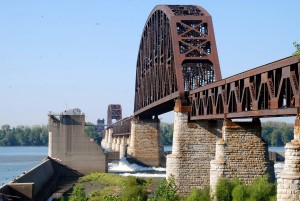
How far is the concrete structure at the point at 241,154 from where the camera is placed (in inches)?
1506

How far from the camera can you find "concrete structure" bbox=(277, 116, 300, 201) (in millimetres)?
23609

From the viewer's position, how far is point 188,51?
5853cm

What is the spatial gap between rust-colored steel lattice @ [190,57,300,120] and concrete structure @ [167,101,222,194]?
7.00 meters

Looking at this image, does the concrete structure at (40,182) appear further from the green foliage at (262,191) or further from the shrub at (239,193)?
the green foliage at (262,191)

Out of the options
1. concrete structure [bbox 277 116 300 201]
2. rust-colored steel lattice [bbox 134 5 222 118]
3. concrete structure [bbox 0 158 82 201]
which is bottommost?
concrete structure [bbox 0 158 82 201]

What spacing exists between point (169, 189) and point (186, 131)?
6.10 metres

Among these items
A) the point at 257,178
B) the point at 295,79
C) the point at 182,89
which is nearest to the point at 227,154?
the point at 257,178

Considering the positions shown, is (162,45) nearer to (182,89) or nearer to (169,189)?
(182,89)

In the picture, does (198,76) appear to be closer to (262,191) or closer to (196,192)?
(196,192)

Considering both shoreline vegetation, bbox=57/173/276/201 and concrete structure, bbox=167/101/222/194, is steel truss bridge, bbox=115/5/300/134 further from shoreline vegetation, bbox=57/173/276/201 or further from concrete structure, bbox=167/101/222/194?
shoreline vegetation, bbox=57/173/276/201

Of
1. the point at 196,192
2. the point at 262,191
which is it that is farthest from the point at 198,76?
the point at 262,191

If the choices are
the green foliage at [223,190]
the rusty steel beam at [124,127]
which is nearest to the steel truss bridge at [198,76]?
the green foliage at [223,190]

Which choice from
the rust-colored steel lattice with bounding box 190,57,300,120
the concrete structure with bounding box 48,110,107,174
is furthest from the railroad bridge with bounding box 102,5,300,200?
the concrete structure with bounding box 48,110,107,174

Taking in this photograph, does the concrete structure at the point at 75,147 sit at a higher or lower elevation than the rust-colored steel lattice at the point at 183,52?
lower
